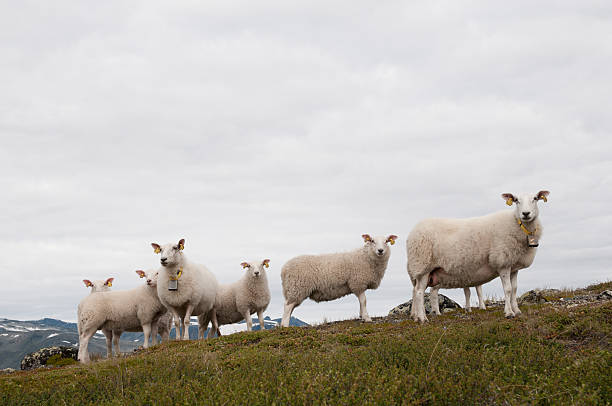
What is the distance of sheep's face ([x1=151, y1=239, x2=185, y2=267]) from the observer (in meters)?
17.4

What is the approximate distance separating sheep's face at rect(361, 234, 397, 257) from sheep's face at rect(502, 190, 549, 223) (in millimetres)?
4693

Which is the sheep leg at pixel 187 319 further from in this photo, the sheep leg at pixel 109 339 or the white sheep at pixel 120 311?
the sheep leg at pixel 109 339

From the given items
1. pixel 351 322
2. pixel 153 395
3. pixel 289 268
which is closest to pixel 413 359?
pixel 153 395

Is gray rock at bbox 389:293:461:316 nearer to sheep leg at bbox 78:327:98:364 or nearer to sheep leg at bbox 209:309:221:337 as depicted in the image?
sheep leg at bbox 209:309:221:337

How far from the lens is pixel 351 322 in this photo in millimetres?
16594

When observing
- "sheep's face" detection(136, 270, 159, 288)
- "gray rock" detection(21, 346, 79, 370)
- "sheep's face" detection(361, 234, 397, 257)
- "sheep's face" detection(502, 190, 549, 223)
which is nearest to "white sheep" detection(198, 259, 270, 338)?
"sheep's face" detection(136, 270, 159, 288)

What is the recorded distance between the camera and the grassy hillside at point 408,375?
5625 millimetres

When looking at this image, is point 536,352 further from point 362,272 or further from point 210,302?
point 210,302

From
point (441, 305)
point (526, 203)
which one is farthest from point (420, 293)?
point (441, 305)

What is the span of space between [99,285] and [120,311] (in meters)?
3.24

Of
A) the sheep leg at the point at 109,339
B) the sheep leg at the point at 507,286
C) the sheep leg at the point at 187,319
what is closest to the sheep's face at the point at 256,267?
the sheep leg at the point at 187,319

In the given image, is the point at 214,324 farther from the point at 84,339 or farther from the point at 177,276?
the point at 84,339

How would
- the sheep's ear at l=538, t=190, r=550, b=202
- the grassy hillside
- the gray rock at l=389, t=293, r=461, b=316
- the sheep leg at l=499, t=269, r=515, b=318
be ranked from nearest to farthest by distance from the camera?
1. the grassy hillside
2. the sheep leg at l=499, t=269, r=515, b=318
3. the sheep's ear at l=538, t=190, r=550, b=202
4. the gray rock at l=389, t=293, r=461, b=316

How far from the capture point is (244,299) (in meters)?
20.0
